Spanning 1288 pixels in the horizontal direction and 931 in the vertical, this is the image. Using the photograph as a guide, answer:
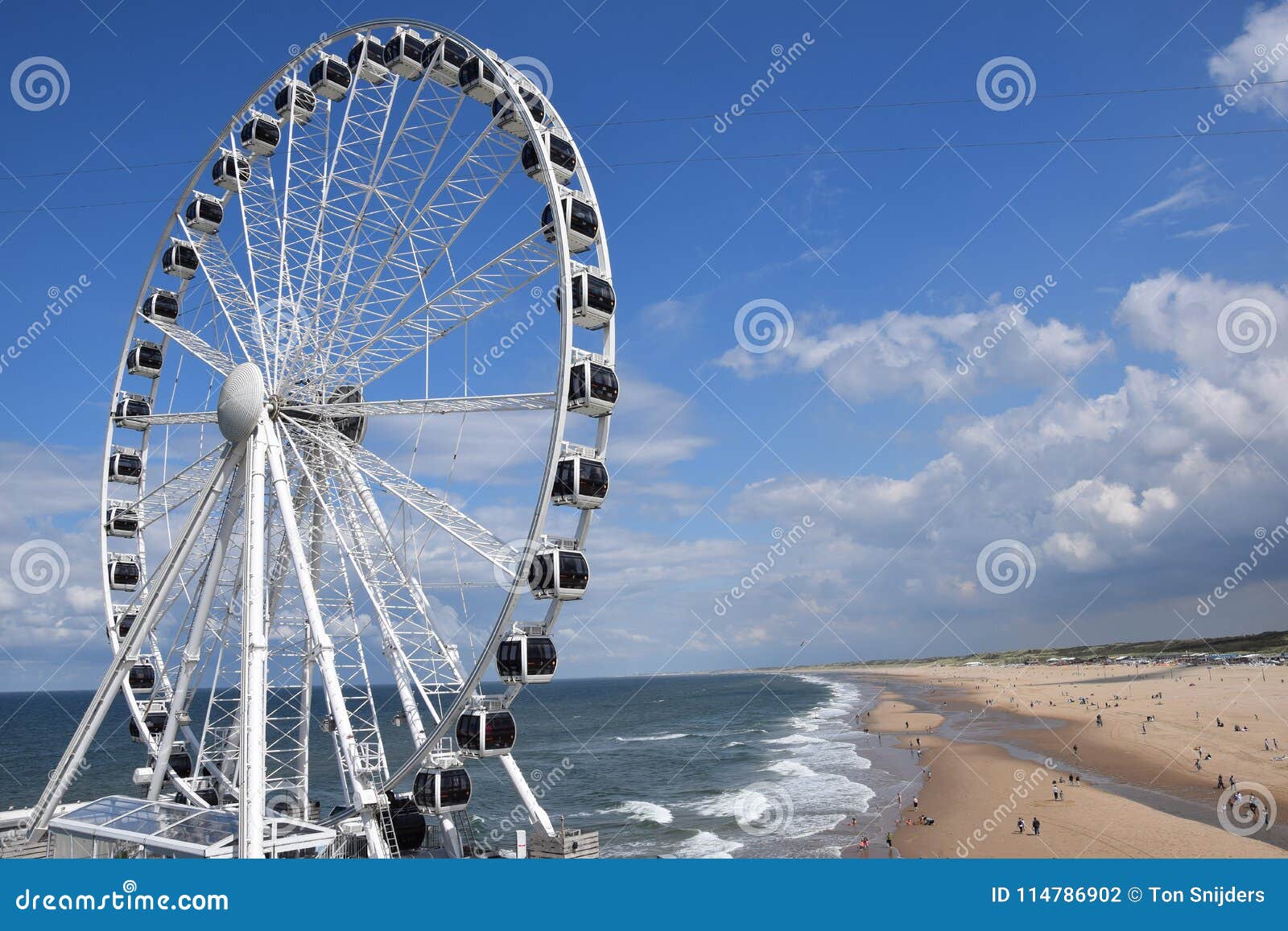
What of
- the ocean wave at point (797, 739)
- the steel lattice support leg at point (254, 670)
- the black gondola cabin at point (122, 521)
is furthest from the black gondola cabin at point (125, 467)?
the ocean wave at point (797, 739)

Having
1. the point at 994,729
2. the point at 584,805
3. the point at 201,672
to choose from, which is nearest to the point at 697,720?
the point at 994,729

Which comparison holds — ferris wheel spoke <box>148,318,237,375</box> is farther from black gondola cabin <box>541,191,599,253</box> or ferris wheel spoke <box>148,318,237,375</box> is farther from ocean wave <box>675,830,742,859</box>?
ocean wave <box>675,830,742,859</box>

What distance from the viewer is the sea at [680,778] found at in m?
44.1

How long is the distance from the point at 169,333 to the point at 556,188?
15.8 m

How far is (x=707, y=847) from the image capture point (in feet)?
136

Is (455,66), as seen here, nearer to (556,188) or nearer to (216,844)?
(556,188)

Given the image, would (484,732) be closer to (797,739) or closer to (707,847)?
(707,847)

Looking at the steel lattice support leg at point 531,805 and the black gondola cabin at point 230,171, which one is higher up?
the black gondola cabin at point 230,171

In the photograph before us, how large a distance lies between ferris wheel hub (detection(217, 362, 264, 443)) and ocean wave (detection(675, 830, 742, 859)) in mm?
26020

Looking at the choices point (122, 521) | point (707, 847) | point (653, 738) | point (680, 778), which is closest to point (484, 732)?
point (122, 521)

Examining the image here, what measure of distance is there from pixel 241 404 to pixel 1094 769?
51936mm

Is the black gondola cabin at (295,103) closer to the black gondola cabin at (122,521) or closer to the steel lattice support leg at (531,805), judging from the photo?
the black gondola cabin at (122,521)

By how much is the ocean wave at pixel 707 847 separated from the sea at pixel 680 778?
3.2 inches

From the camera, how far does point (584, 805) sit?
55406mm
